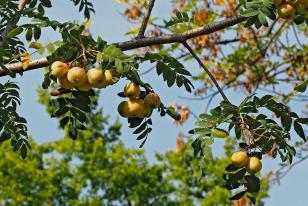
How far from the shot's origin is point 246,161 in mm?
3787

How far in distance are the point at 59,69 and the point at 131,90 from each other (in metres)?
0.37

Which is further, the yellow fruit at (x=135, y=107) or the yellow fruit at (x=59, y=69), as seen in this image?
the yellow fruit at (x=135, y=107)

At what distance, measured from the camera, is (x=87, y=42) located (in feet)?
11.5

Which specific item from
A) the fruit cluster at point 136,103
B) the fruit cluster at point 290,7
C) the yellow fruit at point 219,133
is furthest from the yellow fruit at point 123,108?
the fruit cluster at point 290,7

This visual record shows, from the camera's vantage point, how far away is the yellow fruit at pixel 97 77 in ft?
10.9

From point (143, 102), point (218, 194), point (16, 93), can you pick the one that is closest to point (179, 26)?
point (16, 93)

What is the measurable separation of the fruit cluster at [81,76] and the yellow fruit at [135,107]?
208mm

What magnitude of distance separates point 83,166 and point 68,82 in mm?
22451

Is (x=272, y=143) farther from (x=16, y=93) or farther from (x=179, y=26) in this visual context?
(x=179, y=26)

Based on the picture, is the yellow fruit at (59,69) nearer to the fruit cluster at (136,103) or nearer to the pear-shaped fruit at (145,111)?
the fruit cluster at (136,103)

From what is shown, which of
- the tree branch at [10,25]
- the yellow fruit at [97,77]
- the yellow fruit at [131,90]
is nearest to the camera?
the yellow fruit at [97,77]

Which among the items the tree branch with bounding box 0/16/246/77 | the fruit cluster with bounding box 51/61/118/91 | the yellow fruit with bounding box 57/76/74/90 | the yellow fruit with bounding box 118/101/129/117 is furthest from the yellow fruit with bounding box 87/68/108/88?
the tree branch with bounding box 0/16/246/77

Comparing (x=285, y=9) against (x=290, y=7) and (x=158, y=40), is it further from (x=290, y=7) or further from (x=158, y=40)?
(x=158, y=40)

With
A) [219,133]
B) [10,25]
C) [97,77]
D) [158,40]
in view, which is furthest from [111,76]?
[10,25]
